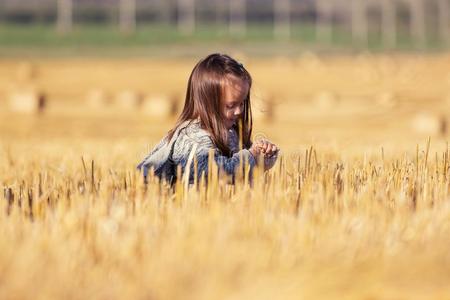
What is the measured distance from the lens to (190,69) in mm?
27312

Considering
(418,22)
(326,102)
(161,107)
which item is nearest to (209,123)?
(161,107)

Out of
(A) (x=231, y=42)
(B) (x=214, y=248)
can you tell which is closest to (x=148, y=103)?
(B) (x=214, y=248)

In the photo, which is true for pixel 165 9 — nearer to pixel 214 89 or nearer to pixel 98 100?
pixel 98 100

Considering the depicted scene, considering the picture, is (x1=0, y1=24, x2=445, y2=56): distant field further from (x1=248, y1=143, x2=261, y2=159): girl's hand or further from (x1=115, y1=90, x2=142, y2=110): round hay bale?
(x1=248, y1=143, x2=261, y2=159): girl's hand

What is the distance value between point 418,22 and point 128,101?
47.8 metres

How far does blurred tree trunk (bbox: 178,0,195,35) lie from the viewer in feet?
153

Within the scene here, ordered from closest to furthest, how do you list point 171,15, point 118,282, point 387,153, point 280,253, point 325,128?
point 118,282 < point 280,253 < point 387,153 < point 325,128 < point 171,15

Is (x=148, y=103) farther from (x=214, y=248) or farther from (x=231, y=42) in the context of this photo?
(x=231, y=42)

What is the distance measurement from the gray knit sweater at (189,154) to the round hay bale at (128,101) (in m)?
12.5

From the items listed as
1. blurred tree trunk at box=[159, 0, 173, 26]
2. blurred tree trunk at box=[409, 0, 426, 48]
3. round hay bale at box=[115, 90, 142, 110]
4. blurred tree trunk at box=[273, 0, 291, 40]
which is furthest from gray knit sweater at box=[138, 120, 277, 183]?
blurred tree trunk at box=[159, 0, 173, 26]

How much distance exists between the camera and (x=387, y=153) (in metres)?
7.52

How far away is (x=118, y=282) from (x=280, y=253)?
0.54 meters

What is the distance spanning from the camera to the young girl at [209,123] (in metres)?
4.70

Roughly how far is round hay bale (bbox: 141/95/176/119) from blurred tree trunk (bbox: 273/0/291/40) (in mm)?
31068
